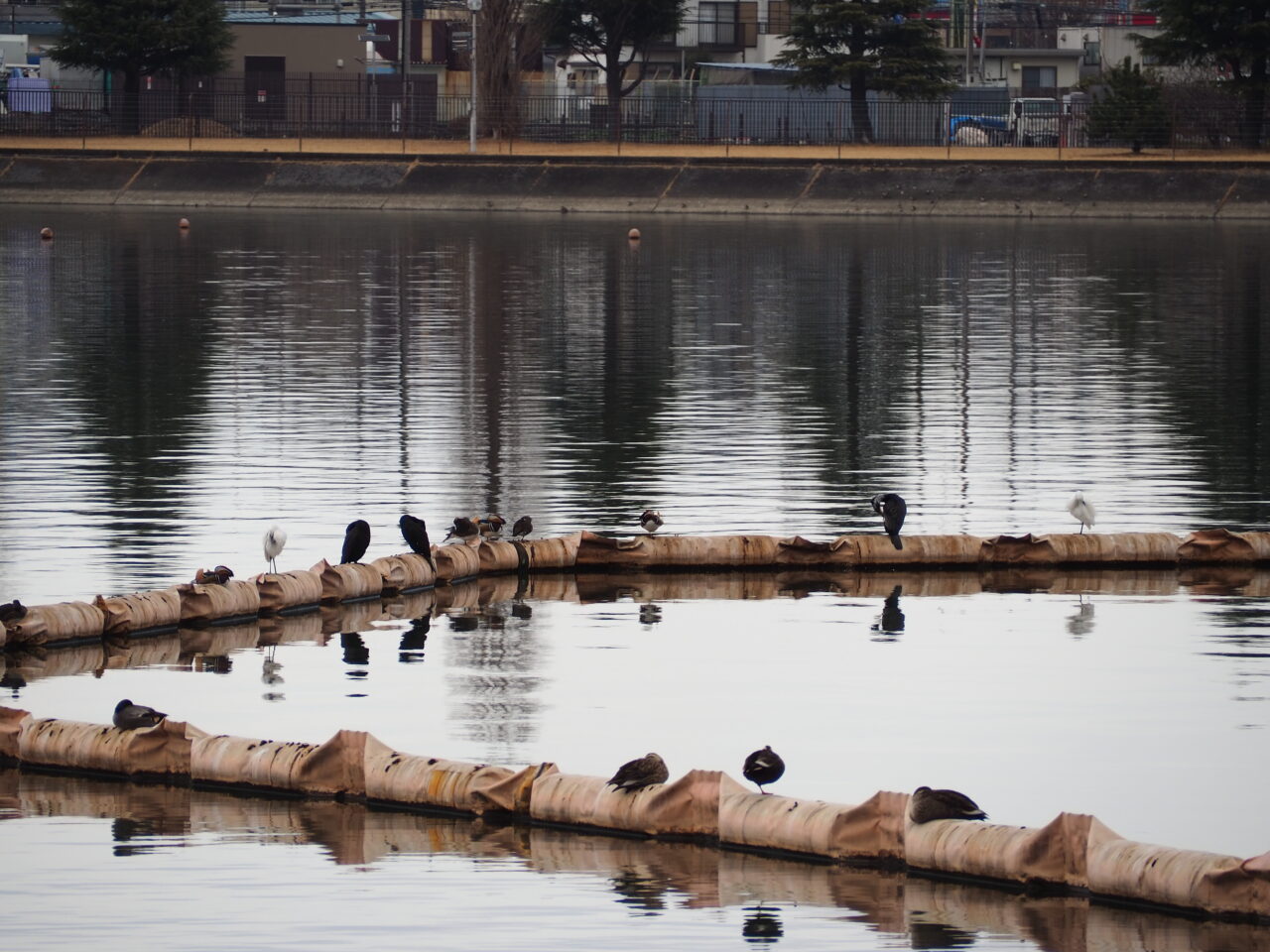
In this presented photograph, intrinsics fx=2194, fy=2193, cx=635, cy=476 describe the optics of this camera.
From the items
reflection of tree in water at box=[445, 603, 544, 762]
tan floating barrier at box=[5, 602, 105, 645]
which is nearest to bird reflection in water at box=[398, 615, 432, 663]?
reflection of tree in water at box=[445, 603, 544, 762]

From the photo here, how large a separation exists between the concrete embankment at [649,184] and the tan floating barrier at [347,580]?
1854 inches

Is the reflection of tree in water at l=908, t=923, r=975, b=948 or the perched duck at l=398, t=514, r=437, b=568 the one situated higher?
the perched duck at l=398, t=514, r=437, b=568

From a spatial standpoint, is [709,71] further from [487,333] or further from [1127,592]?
[1127,592]

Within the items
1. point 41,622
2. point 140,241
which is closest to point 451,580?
point 41,622

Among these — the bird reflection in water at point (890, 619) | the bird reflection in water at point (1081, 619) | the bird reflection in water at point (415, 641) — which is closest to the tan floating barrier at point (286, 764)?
the bird reflection in water at point (415, 641)

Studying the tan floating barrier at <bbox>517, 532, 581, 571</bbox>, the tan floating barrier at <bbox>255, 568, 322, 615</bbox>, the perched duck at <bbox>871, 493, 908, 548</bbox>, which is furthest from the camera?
the tan floating barrier at <bbox>517, 532, 581, 571</bbox>

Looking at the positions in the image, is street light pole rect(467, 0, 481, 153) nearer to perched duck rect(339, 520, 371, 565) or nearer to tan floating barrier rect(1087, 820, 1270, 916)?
perched duck rect(339, 520, 371, 565)

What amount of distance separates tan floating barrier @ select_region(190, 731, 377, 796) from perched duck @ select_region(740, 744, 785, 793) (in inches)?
87.3

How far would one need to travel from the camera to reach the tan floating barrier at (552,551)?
18.2 metres

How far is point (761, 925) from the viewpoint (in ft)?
34.4

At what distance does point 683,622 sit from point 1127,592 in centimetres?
383

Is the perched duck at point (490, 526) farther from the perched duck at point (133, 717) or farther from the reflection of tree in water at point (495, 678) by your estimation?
the perched duck at point (133, 717)

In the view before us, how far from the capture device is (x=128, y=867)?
11180 millimetres

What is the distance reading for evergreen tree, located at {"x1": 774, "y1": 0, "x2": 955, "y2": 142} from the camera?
2854 inches
